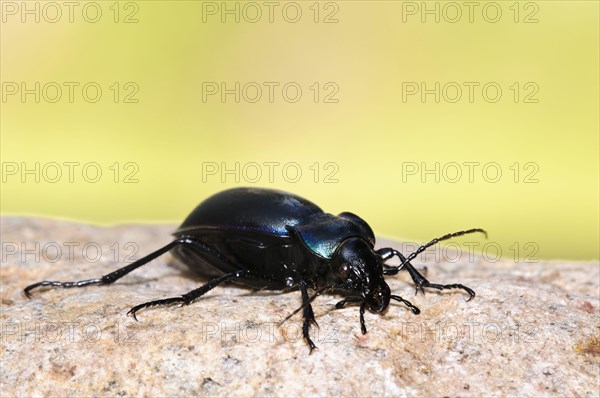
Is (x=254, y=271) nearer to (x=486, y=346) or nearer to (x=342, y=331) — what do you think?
(x=342, y=331)

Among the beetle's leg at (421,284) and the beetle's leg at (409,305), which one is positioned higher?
the beetle's leg at (421,284)

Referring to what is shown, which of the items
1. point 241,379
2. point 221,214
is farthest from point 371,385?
point 221,214

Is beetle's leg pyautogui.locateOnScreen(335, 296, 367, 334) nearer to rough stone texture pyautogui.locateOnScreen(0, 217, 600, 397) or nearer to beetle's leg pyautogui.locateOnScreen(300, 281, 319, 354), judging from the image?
rough stone texture pyautogui.locateOnScreen(0, 217, 600, 397)

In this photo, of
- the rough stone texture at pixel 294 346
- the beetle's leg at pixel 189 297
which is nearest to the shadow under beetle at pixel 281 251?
the beetle's leg at pixel 189 297

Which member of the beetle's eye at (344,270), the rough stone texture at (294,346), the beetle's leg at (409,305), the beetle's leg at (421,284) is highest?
the beetle's eye at (344,270)

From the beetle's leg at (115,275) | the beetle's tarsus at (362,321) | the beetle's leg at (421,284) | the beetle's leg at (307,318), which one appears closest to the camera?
the beetle's leg at (307,318)

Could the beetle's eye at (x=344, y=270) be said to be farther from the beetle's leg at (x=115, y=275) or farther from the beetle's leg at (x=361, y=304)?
the beetle's leg at (x=115, y=275)

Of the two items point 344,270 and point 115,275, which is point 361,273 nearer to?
point 344,270

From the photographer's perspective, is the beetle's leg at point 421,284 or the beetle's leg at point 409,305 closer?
the beetle's leg at point 409,305
